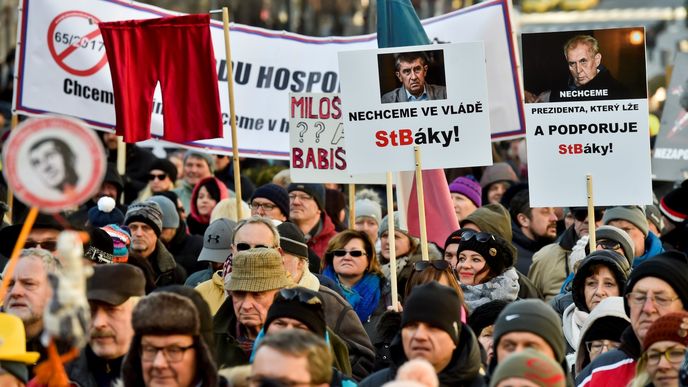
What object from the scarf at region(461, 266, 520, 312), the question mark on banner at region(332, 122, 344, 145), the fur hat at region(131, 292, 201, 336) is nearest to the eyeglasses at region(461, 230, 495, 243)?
the scarf at region(461, 266, 520, 312)

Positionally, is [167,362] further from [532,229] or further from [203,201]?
[203,201]

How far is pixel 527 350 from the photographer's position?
23.0ft

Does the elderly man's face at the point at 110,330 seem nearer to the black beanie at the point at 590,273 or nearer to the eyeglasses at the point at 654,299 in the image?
the eyeglasses at the point at 654,299

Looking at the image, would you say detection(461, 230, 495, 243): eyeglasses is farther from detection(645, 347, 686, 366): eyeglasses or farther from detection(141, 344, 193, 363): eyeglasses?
detection(141, 344, 193, 363): eyeglasses

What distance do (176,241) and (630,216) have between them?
3.37 m

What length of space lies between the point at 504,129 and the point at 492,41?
72 centimetres

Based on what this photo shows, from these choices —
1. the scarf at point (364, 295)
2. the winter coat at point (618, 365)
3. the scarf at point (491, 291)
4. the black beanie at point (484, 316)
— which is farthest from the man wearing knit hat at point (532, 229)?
the winter coat at point (618, 365)

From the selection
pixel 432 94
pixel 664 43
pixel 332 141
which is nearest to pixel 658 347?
pixel 432 94

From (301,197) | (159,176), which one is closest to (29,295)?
(301,197)

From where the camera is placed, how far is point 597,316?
355 inches

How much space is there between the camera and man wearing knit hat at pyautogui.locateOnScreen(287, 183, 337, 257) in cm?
1301

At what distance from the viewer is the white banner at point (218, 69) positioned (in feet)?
44.8

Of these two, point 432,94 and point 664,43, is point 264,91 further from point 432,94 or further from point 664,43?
point 664,43

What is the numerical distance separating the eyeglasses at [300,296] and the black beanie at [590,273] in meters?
2.21
